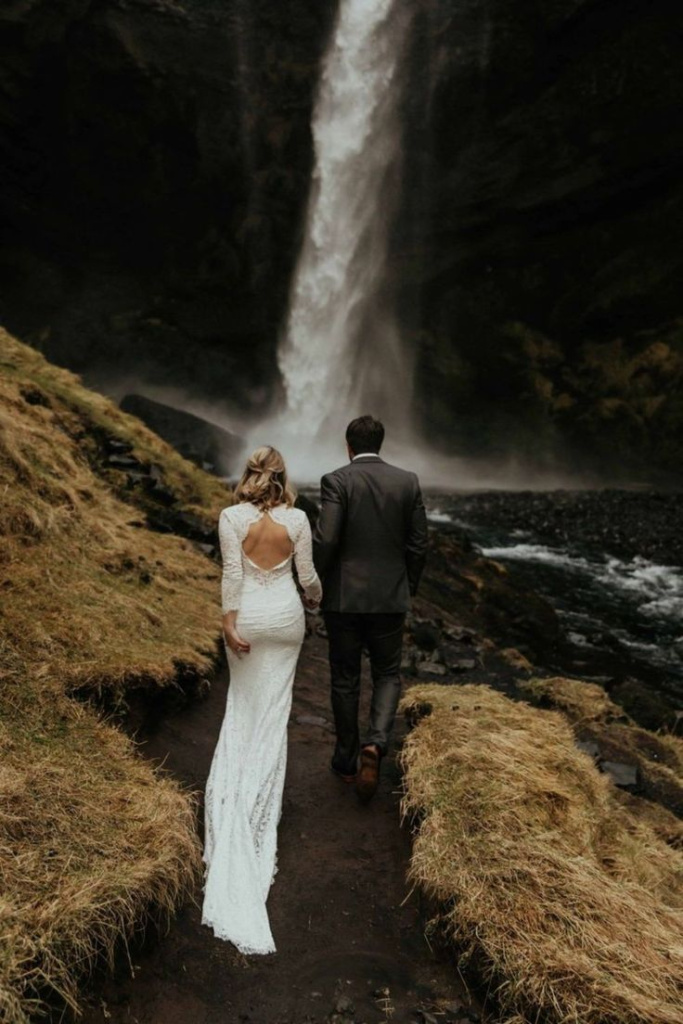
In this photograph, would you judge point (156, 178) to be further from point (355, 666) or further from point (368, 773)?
point (368, 773)

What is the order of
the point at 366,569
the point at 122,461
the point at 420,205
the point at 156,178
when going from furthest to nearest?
the point at 156,178, the point at 420,205, the point at 122,461, the point at 366,569

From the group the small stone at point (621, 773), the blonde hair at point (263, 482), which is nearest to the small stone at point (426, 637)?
the small stone at point (621, 773)

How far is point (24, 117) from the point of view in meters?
31.3

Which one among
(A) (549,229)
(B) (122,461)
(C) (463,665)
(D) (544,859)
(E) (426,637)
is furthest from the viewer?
(A) (549,229)

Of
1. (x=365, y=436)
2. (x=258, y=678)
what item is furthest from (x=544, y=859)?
(x=365, y=436)

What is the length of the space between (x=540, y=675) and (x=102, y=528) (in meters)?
6.16

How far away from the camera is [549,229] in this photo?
108ft

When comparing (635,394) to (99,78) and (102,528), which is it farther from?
(102,528)

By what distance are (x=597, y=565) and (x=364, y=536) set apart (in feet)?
50.9

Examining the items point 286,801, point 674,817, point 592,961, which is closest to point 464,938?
point 592,961

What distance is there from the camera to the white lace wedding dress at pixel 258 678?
4266 millimetres

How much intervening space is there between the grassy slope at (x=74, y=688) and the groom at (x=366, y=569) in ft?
4.10

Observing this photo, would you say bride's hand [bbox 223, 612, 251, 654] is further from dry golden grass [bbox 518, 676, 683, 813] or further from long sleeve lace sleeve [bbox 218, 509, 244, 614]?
dry golden grass [bbox 518, 676, 683, 813]

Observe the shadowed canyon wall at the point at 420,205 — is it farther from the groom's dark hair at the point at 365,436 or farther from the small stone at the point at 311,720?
the small stone at the point at 311,720
